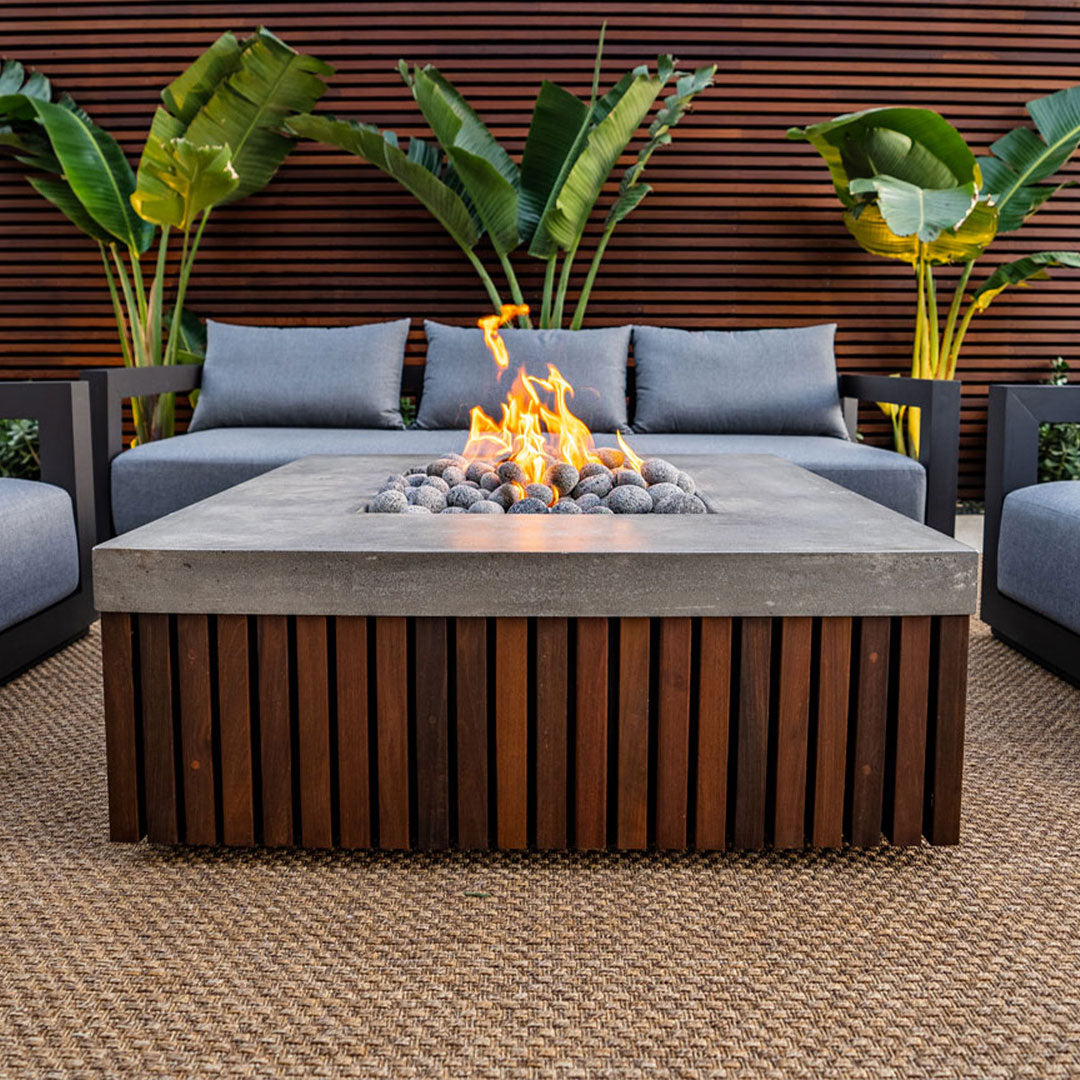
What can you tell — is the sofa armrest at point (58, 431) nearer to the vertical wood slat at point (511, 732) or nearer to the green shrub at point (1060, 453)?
the vertical wood slat at point (511, 732)

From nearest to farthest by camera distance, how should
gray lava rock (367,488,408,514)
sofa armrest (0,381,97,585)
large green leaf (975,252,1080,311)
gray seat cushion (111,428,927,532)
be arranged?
gray lava rock (367,488,408,514) → sofa armrest (0,381,97,585) → gray seat cushion (111,428,927,532) → large green leaf (975,252,1080,311)

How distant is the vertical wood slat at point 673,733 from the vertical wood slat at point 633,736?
0.02 metres

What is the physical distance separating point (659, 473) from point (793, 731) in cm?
80

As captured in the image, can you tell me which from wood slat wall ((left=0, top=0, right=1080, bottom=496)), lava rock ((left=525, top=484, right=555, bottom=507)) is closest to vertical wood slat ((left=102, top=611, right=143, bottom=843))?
lava rock ((left=525, top=484, right=555, bottom=507))

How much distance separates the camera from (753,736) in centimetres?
152

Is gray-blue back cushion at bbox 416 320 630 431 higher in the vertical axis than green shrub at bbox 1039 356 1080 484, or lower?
higher

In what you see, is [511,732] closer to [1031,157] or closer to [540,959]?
[540,959]

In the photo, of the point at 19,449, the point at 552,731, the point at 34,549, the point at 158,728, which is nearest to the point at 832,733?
the point at 552,731

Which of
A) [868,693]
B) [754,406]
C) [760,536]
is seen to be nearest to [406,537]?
[760,536]

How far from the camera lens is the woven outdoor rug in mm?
1107

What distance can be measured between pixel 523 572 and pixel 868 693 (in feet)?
1.70

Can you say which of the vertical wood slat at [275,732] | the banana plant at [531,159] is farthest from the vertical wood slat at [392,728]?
the banana plant at [531,159]

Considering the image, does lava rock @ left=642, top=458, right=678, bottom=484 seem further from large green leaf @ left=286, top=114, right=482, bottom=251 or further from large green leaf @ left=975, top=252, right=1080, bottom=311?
large green leaf @ left=975, top=252, right=1080, bottom=311

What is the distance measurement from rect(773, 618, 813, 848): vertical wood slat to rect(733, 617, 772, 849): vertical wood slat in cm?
2
